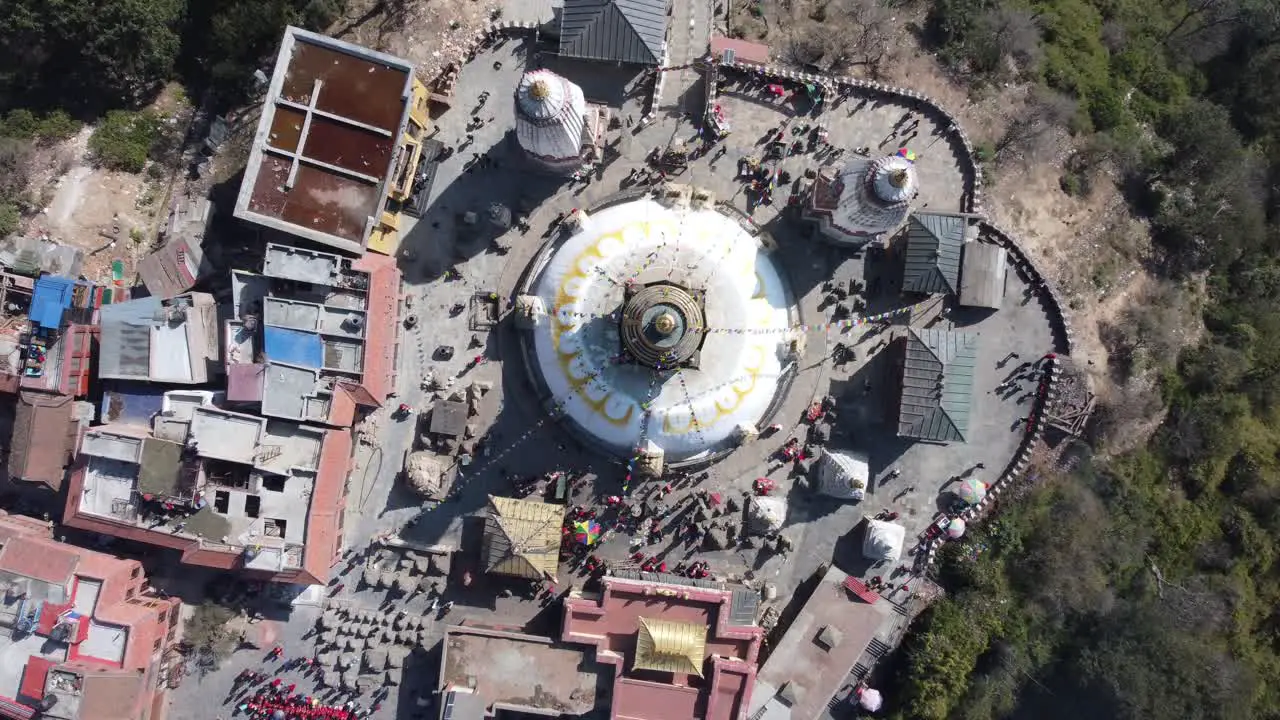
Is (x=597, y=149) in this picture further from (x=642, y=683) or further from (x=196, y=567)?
(x=196, y=567)

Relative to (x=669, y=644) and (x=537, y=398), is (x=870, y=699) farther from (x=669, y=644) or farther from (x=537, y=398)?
(x=537, y=398)

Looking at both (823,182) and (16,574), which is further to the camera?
(823,182)

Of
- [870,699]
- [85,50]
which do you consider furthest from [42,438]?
[870,699]

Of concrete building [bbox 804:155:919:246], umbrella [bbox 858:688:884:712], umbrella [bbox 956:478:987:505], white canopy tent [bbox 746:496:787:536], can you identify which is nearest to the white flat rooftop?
white canopy tent [bbox 746:496:787:536]

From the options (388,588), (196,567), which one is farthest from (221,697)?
(388,588)

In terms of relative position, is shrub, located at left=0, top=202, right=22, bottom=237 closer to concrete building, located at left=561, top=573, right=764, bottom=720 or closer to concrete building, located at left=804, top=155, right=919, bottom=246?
concrete building, located at left=561, top=573, right=764, bottom=720

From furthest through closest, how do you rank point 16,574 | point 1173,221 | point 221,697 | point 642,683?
point 1173,221 → point 221,697 → point 642,683 → point 16,574
